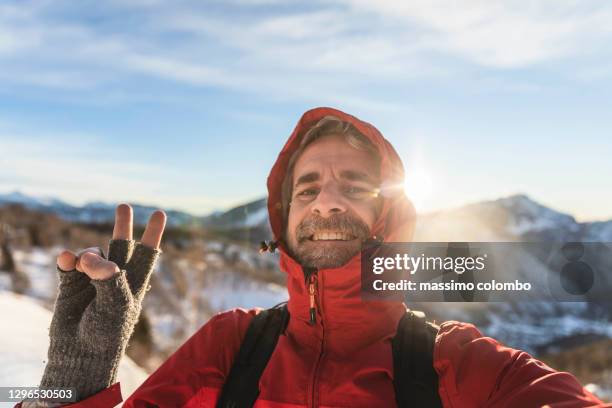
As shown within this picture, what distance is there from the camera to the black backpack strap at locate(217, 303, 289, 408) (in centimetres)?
275

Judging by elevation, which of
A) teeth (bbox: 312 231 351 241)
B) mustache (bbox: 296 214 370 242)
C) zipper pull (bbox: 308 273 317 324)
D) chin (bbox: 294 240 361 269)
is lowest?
zipper pull (bbox: 308 273 317 324)

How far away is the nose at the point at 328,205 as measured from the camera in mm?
3086


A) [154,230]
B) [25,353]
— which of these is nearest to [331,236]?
[154,230]

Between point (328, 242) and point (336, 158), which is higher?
point (336, 158)

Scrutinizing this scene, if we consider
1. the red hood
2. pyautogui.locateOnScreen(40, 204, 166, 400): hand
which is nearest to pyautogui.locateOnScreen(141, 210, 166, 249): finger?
pyautogui.locateOnScreen(40, 204, 166, 400): hand

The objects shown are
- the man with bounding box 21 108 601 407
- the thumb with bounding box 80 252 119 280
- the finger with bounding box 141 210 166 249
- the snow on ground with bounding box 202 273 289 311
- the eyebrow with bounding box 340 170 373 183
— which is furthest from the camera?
the snow on ground with bounding box 202 273 289 311

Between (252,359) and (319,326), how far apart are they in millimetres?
417

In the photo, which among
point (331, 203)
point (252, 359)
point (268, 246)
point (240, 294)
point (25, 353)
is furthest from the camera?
point (240, 294)

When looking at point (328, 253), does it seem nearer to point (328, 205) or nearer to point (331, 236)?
point (331, 236)

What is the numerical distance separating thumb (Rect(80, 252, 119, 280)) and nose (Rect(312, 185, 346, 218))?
120 cm

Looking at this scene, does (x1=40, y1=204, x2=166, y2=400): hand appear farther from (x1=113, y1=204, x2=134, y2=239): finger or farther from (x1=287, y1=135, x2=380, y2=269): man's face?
(x1=287, y1=135, x2=380, y2=269): man's face

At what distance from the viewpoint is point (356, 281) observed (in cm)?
292

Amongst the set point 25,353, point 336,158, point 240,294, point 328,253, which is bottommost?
point 25,353

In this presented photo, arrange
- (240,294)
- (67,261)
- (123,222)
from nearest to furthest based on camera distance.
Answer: (67,261), (123,222), (240,294)
